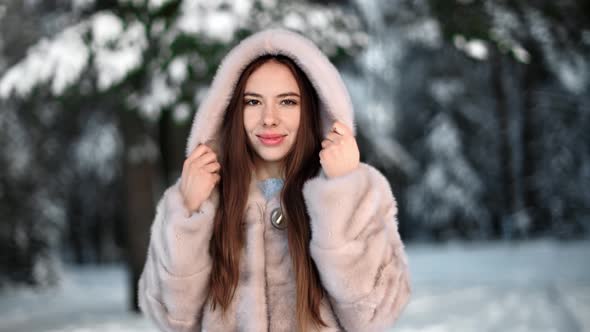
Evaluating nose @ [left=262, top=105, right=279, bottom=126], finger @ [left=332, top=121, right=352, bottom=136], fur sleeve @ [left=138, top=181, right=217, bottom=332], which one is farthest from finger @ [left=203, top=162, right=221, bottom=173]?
finger @ [left=332, top=121, right=352, bottom=136]

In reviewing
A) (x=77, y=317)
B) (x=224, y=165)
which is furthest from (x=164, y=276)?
(x=77, y=317)

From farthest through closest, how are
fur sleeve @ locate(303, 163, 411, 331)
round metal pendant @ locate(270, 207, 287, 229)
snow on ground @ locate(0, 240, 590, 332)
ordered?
snow on ground @ locate(0, 240, 590, 332) → round metal pendant @ locate(270, 207, 287, 229) → fur sleeve @ locate(303, 163, 411, 331)

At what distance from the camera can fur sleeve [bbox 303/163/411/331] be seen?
2.08 m

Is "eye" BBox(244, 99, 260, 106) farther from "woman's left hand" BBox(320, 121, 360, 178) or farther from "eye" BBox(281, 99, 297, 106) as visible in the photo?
"woman's left hand" BBox(320, 121, 360, 178)

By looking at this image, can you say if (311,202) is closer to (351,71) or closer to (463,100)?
(351,71)

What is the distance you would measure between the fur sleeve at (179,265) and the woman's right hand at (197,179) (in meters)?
0.03

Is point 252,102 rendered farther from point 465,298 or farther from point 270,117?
point 465,298

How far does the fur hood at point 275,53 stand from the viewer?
2.28 metres

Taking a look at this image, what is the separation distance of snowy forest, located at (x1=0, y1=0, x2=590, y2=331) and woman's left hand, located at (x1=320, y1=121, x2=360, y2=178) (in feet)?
8.92

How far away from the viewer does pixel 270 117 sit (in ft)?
7.41

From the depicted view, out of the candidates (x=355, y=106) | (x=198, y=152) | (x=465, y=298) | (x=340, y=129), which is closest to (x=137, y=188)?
(x=355, y=106)

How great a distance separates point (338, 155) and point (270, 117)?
11.4 inches

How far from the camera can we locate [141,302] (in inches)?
94.7

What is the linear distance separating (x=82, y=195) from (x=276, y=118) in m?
16.5
